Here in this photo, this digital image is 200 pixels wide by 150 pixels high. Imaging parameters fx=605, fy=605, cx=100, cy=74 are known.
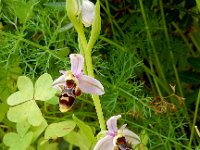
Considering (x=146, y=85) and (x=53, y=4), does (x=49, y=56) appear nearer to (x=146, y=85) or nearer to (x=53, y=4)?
(x=53, y=4)

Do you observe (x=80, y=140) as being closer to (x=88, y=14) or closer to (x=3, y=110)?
(x=3, y=110)

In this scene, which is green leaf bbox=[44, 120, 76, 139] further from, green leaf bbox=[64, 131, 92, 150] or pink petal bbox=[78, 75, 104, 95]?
pink petal bbox=[78, 75, 104, 95]

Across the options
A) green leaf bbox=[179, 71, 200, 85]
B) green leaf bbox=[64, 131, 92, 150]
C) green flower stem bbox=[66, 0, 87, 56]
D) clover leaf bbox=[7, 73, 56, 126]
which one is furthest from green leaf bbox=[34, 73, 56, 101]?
green leaf bbox=[179, 71, 200, 85]

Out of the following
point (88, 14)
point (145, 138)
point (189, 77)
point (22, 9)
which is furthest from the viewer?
point (189, 77)

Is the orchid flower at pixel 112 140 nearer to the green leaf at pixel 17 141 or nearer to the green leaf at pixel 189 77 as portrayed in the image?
the green leaf at pixel 17 141

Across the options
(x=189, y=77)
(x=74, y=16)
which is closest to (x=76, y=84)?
(x=74, y=16)
